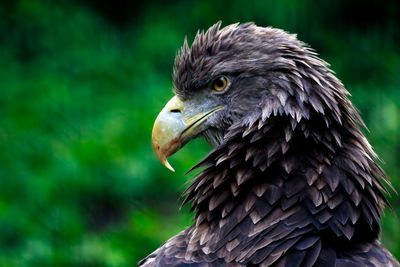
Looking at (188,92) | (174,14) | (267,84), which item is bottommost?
(267,84)

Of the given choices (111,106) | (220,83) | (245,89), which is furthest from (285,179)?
(111,106)

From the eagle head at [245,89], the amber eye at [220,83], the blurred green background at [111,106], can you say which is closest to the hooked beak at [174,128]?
the eagle head at [245,89]

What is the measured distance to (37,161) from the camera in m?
7.09

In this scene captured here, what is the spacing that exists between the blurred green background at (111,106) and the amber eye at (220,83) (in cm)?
264

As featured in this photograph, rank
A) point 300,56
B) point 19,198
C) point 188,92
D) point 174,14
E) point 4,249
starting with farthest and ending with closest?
point 174,14
point 19,198
point 4,249
point 188,92
point 300,56

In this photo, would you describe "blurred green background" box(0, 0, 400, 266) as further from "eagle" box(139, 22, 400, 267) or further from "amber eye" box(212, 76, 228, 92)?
"eagle" box(139, 22, 400, 267)

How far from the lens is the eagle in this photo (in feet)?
10.3

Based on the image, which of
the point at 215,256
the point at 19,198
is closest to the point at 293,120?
the point at 215,256

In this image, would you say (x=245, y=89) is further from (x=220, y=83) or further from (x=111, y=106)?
(x=111, y=106)

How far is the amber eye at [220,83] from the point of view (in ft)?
12.1

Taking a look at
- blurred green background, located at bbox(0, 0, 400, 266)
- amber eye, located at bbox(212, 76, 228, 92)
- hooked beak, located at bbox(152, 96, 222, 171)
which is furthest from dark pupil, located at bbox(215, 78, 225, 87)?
blurred green background, located at bbox(0, 0, 400, 266)

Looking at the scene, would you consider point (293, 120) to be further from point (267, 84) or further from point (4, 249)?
point (4, 249)

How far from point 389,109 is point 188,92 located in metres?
4.12

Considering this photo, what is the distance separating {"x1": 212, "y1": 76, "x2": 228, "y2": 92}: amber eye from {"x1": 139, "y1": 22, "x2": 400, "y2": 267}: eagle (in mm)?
106
